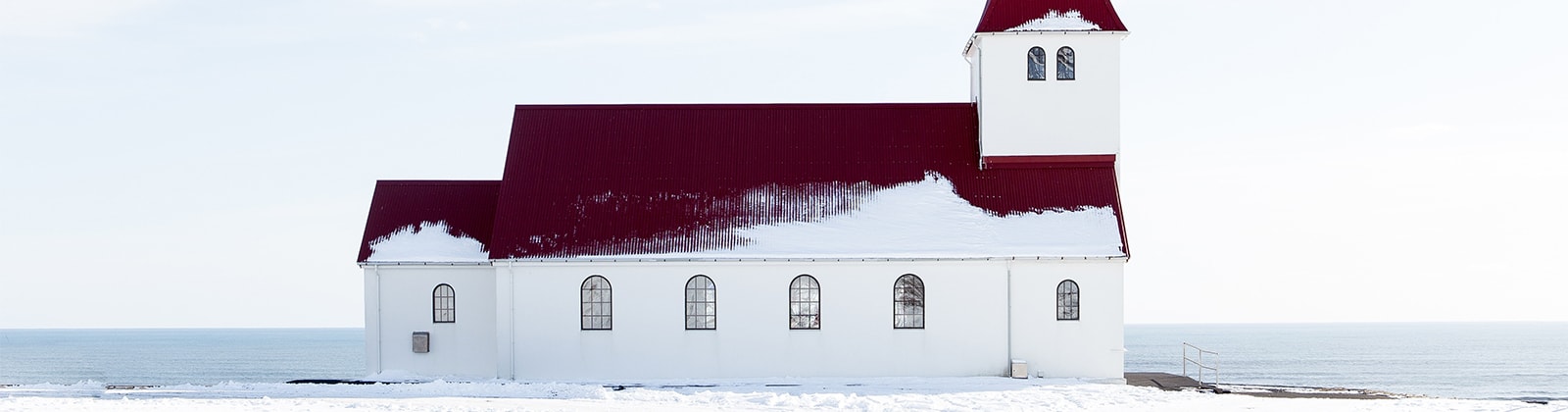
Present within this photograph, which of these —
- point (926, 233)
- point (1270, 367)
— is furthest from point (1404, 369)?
point (926, 233)

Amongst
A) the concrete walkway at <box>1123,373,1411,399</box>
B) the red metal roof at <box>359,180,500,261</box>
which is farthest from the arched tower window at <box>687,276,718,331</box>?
the concrete walkway at <box>1123,373,1411,399</box>

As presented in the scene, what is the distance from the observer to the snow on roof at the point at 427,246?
3538cm

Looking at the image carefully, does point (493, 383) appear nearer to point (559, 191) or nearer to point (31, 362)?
point (559, 191)

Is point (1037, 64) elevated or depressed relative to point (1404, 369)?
elevated

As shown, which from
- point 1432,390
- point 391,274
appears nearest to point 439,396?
point 391,274

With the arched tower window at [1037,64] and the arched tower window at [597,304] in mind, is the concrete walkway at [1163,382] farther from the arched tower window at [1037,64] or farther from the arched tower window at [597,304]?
the arched tower window at [597,304]

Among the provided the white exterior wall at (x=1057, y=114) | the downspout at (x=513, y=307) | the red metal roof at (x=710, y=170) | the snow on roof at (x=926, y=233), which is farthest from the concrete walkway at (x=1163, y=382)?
the downspout at (x=513, y=307)

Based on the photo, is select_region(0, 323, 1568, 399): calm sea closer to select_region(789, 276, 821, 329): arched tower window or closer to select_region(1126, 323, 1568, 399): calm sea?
select_region(1126, 323, 1568, 399): calm sea

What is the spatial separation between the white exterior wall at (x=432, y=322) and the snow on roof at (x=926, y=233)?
169 inches

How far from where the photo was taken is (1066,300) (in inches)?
1319

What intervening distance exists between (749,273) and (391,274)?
28.5 ft

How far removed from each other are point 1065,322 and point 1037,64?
21.2ft

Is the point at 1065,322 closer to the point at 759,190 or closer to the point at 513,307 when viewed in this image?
the point at 759,190

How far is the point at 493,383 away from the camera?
3186 centimetres
